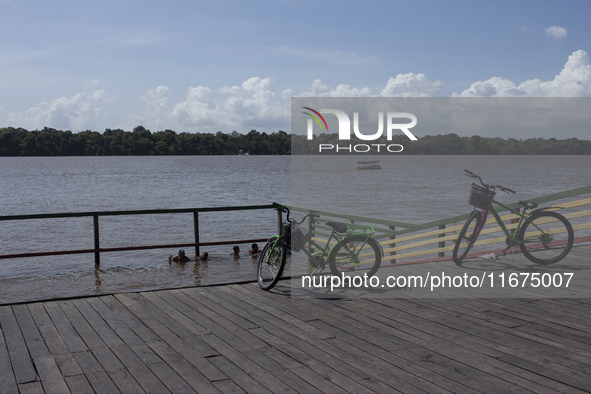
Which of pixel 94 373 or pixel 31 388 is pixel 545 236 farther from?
pixel 31 388

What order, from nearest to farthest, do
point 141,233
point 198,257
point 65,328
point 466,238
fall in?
point 65,328 < point 466,238 < point 198,257 < point 141,233

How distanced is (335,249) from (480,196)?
2133 mm

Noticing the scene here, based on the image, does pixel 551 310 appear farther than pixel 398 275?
No

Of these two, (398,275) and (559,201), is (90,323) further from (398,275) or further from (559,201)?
(559,201)

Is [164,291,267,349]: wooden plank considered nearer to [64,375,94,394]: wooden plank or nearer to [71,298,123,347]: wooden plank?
[71,298,123,347]: wooden plank

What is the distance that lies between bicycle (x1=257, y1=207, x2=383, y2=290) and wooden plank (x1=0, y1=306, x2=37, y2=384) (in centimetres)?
268

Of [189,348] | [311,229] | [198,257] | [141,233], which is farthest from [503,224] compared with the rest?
[141,233]

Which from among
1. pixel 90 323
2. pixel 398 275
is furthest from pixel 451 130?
pixel 90 323

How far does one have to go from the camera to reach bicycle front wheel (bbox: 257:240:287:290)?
6.25 m

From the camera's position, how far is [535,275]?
6.39 m

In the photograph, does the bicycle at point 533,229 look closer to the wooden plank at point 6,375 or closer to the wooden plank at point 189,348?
the wooden plank at point 189,348

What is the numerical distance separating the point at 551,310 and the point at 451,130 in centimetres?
291

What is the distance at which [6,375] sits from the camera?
146 inches
